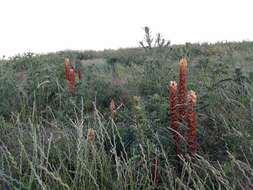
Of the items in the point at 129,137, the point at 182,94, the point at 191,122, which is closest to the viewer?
the point at 191,122

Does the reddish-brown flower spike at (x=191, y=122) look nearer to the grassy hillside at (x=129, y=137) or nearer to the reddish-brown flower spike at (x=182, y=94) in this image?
the grassy hillside at (x=129, y=137)

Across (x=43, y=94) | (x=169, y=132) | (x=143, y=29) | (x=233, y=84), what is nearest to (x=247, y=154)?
(x=169, y=132)

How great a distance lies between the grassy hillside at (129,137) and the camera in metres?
2.76

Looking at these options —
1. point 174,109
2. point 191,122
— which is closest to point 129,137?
point 174,109

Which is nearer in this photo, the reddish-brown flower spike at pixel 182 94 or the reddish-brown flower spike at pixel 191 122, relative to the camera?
the reddish-brown flower spike at pixel 191 122

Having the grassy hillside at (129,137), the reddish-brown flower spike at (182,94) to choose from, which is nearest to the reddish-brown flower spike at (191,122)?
the grassy hillside at (129,137)

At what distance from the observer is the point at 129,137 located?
3547 millimetres

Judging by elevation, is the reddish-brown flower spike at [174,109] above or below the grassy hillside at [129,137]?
above

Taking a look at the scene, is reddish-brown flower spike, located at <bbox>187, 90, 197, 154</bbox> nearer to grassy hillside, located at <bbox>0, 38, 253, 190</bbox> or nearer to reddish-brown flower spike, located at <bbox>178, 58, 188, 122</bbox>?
grassy hillside, located at <bbox>0, 38, 253, 190</bbox>

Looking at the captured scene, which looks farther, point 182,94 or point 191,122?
point 182,94

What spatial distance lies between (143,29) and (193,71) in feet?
4.31

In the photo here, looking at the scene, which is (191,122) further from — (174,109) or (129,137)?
(129,137)

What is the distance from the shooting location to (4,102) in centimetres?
536

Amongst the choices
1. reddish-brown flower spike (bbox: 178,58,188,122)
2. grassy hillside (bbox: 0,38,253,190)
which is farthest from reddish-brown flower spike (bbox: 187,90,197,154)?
reddish-brown flower spike (bbox: 178,58,188,122)
